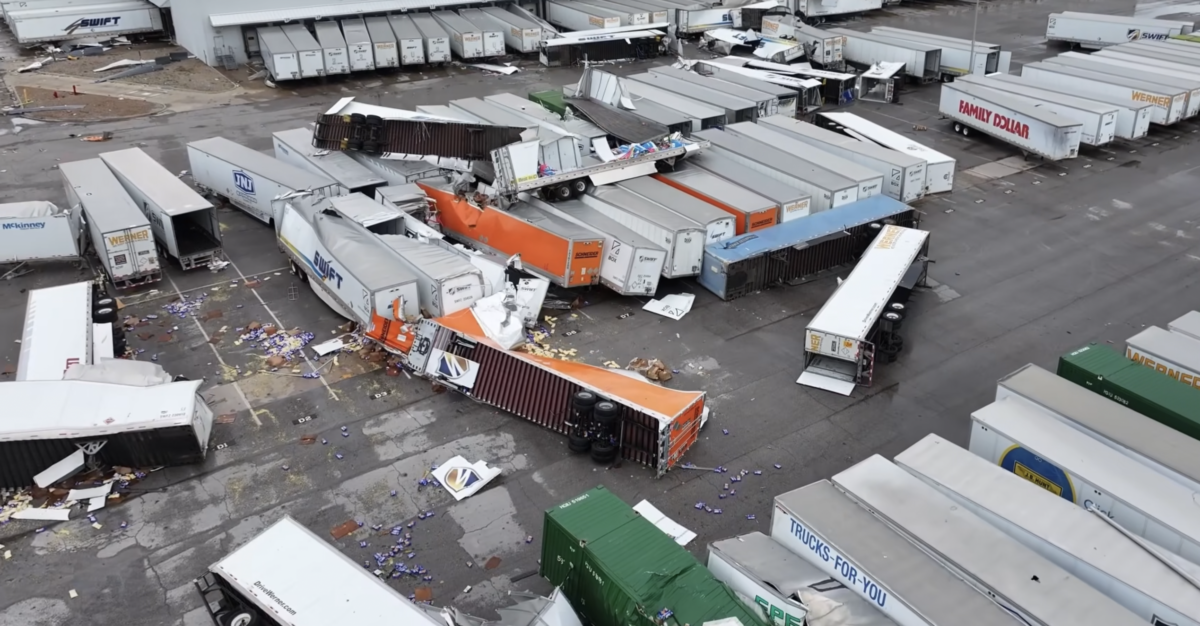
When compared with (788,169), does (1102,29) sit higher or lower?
higher

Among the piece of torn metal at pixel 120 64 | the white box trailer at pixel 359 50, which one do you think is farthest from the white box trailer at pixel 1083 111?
the piece of torn metal at pixel 120 64

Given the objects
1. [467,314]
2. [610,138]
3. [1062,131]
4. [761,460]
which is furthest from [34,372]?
[1062,131]

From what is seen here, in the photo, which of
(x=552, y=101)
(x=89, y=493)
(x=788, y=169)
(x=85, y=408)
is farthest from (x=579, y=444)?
(x=552, y=101)

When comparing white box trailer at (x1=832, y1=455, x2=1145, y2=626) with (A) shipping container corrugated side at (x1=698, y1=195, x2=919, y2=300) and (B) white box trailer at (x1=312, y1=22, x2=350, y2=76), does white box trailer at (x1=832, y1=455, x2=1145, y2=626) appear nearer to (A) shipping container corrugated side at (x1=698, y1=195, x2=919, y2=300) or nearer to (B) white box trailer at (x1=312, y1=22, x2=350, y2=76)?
(A) shipping container corrugated side at (x1=698, y1=195, x2=919, y2=300)

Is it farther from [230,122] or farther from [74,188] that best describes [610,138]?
[230,122]

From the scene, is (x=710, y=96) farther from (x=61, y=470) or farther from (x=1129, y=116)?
(x=61, y=470)

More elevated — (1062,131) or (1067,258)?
(1062,131)

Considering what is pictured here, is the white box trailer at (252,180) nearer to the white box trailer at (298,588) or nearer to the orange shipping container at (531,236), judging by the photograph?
the orange shipping container at (531,236)

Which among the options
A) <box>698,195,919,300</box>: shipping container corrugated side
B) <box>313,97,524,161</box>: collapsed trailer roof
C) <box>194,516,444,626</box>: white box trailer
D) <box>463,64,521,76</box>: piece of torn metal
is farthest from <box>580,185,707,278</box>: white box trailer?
<box>463,64,521,76</box>: piece of torn metal
